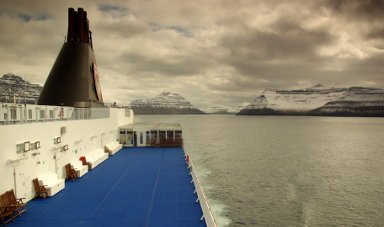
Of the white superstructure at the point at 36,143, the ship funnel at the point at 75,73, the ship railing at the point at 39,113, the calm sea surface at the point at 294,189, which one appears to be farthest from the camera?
the ship funnel at the point at 75,73

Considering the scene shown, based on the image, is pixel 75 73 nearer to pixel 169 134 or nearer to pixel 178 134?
pixel 169 134

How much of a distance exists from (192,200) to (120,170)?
8.59m

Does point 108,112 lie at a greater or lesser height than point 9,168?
greater

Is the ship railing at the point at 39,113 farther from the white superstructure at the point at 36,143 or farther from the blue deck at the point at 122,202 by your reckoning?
the blue deck at the point at 122,202

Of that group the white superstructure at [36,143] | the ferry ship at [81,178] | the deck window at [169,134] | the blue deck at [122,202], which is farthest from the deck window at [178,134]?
the blue deck at [122,202]

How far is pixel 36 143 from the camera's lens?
13.1 metres

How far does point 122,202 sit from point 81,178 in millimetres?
5939

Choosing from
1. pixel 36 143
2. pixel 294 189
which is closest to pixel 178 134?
pixel 294 189

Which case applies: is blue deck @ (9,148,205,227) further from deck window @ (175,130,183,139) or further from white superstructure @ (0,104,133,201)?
deck window @ (175,130,183,139)

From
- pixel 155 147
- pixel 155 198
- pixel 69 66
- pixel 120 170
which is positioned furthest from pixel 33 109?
pixel 155 147

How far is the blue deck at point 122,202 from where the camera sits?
10.3 meters

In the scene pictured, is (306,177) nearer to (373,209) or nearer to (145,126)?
(373,209)

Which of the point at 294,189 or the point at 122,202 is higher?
the point at 122,202

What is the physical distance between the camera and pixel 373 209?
1991 centimetres
